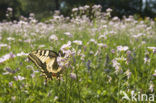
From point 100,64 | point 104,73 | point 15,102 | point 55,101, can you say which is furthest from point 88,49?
point 15,102

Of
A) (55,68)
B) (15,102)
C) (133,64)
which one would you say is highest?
(55,68)

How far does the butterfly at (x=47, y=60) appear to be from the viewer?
1.40 m

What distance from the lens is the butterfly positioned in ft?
4.58

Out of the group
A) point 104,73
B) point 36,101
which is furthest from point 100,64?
point 36,101

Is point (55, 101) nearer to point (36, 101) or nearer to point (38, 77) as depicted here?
point (36, 101)

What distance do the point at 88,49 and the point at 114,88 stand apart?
113 centimetres

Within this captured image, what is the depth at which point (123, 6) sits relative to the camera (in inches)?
818

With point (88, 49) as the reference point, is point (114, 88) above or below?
below

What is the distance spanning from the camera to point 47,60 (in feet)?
4.73

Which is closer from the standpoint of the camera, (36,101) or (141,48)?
(36,101)

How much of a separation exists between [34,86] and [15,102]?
1.41 feet

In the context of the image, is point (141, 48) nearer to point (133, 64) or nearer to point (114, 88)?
point (133, 64)

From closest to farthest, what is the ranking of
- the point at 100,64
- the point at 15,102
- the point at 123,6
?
the point at 15,102 < the point at 100,64 < the point at 123,6

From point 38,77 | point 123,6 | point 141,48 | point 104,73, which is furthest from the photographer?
point 123,6
